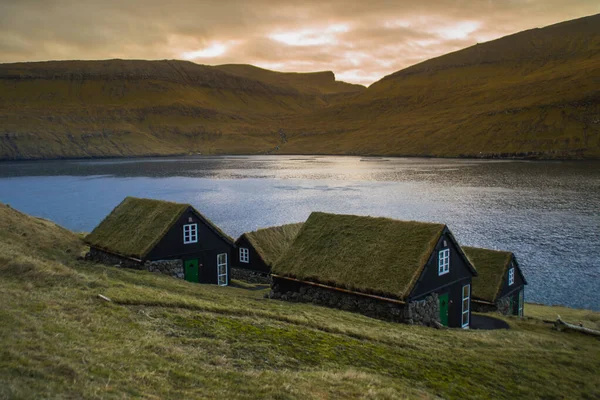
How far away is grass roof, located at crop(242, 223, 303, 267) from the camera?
4250cm

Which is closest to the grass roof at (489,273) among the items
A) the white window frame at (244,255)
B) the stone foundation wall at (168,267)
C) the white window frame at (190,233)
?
the white window frame at (244,255)

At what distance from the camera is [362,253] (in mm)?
29031

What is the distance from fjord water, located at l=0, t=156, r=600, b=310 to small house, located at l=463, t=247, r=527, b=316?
32.2 ft

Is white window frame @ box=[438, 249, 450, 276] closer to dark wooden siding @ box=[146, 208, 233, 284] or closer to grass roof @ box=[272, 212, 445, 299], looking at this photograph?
grass roof @ box=[272, 212, 445, 299]

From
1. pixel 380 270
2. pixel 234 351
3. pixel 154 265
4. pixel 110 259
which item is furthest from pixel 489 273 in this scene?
pixel 110 259

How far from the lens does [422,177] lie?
144 meters

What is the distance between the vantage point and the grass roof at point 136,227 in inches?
1361

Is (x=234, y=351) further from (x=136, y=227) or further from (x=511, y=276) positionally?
(x=511, y=276)

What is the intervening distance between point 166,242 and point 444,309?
774 inches

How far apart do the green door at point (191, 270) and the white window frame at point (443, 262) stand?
18.2m

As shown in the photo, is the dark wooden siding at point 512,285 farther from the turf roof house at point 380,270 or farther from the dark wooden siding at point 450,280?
the dark wooden siding at point 450,280

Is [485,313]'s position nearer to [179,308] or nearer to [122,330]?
[179,308]

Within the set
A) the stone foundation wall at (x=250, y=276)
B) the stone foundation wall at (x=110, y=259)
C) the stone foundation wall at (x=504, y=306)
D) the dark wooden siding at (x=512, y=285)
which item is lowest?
the stone foundation wall at (x=504, y=306)

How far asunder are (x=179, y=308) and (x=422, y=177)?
131742 millimetres
